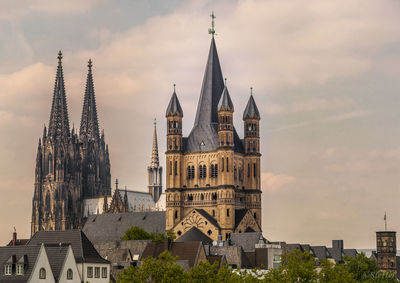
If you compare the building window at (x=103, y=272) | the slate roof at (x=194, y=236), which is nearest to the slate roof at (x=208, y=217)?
the slate roof at (x=194, y=236)

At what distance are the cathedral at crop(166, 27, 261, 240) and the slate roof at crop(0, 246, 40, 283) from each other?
3447 inches

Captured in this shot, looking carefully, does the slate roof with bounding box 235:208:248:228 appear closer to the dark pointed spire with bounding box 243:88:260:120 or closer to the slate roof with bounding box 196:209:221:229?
the slate roof with bounding box 196:209:221:229

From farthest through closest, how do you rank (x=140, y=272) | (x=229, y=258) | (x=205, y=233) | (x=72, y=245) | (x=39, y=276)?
1. (x=205, y=233)
2. (x=229, y=258)
3. (x=72, y=245)
4. (x=39, y=276)
5. (x=140, y=272)

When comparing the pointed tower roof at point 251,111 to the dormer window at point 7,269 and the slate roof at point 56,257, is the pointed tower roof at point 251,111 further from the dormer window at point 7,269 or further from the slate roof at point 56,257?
the dormer window at point 7,269

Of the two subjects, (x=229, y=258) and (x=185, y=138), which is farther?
(x=185, y=138)

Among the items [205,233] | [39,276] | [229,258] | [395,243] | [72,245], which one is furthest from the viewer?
[395,243]

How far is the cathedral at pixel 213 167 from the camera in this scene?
17688cm

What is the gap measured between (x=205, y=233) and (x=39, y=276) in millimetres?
91411

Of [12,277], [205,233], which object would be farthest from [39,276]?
[205,233]

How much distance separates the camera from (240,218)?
583ft

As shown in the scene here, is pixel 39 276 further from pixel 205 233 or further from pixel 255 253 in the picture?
pixel 205 233

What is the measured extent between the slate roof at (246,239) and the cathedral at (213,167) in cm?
1160

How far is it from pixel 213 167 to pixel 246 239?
24.3 m

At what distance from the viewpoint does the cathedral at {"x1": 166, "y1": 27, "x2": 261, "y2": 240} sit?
17688 centimetres
